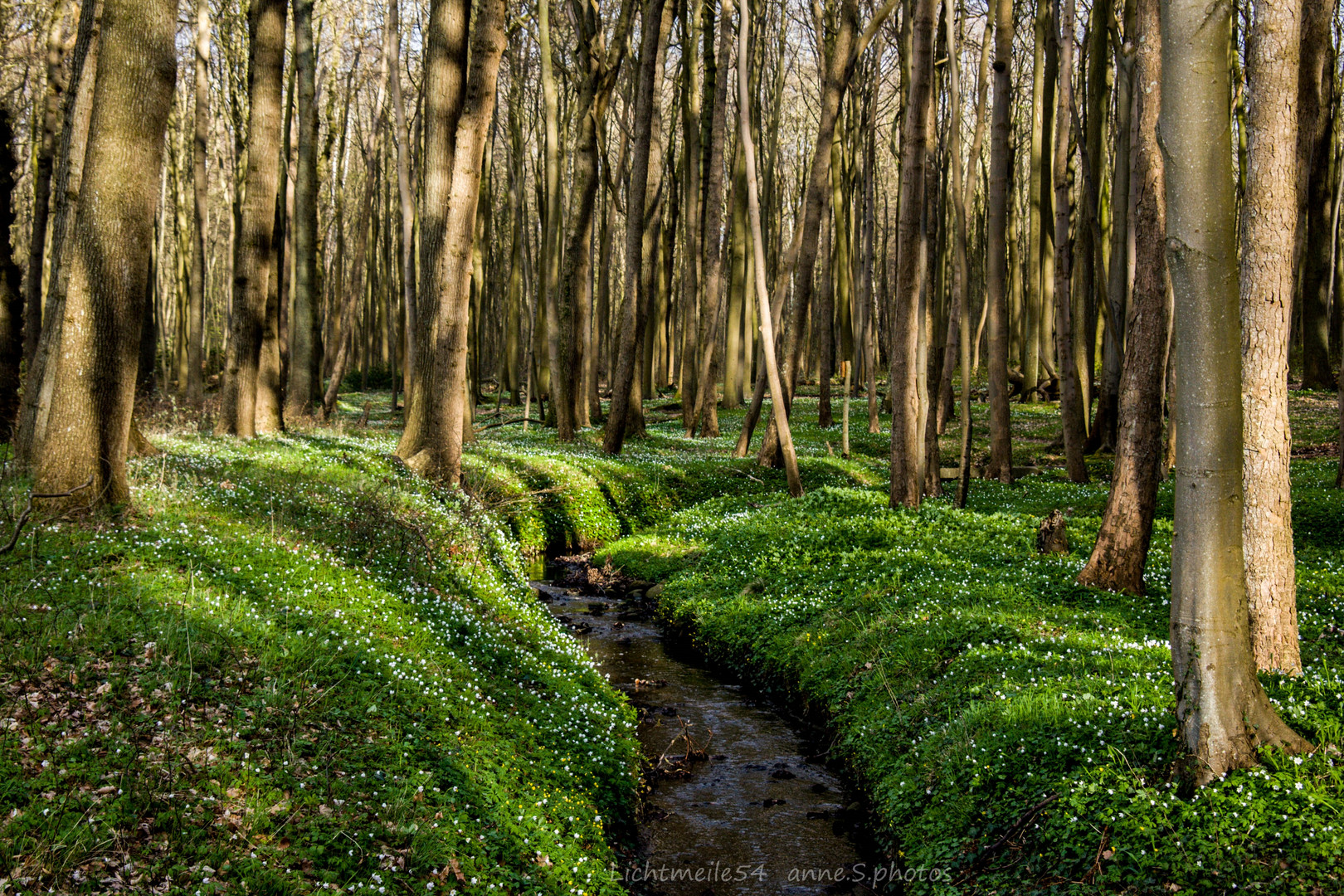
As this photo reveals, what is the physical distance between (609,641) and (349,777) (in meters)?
6.02

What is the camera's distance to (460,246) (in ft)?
43.0

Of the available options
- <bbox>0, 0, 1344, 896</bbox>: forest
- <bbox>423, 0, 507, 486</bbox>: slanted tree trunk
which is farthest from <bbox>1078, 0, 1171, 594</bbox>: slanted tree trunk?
<bbox>423, 0, 507, 486</bbox>: slanted tree trunk

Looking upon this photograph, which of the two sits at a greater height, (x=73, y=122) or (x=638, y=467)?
(x=73, y=122)

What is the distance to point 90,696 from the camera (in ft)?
16.3

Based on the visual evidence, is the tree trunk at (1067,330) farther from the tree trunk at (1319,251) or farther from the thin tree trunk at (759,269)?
the tree trunk at (1319,251)

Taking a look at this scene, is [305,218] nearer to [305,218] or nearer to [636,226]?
[305,218]

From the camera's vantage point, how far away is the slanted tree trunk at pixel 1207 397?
4430 millimetres

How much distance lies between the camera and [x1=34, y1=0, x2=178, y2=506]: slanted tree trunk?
7312 mm

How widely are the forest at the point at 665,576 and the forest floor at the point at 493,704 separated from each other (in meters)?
0.03

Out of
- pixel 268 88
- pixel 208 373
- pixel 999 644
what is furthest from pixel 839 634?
pixel 208 373

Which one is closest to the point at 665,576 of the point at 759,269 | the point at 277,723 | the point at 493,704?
the point at 759,269

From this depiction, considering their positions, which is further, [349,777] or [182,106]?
[182,106]

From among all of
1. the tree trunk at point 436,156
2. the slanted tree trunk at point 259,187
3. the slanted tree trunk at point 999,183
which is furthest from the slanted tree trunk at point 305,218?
the slanted tree trunk at point 999,183

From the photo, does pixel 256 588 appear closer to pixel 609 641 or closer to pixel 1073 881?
pixel 609 641
